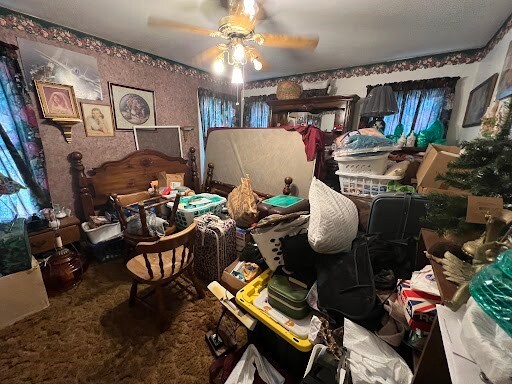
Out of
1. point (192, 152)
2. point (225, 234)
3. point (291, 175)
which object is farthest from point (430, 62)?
point (192, 152)

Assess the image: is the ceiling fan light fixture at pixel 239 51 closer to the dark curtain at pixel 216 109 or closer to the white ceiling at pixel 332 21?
the white ceiling at pixel 332 21

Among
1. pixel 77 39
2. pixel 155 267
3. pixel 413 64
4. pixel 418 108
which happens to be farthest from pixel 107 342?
pixel 413 64

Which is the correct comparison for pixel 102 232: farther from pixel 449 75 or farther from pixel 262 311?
pixel 449 75

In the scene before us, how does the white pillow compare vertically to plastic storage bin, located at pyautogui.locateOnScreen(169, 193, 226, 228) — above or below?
above

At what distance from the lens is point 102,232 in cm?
236

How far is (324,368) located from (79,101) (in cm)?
319

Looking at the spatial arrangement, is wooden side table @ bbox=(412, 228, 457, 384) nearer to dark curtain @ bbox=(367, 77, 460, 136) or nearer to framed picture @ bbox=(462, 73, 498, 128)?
framed picture @ bbox=(462, 73, 498, 128)

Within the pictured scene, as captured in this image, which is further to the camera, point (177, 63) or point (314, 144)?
point (177, 63)

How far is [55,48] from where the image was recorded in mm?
2111

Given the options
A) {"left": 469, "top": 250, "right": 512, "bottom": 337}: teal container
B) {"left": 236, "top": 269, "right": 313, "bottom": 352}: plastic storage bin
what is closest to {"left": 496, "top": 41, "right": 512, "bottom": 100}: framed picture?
{"left": 469, "top": 250, "right": 512, "bottom": 337}: teal container

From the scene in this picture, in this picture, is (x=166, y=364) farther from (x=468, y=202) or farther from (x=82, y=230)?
(x=82, y=230)

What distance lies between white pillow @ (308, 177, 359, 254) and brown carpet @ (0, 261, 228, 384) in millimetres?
1043

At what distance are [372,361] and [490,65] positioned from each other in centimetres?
273

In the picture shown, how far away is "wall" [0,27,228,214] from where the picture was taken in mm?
2229
